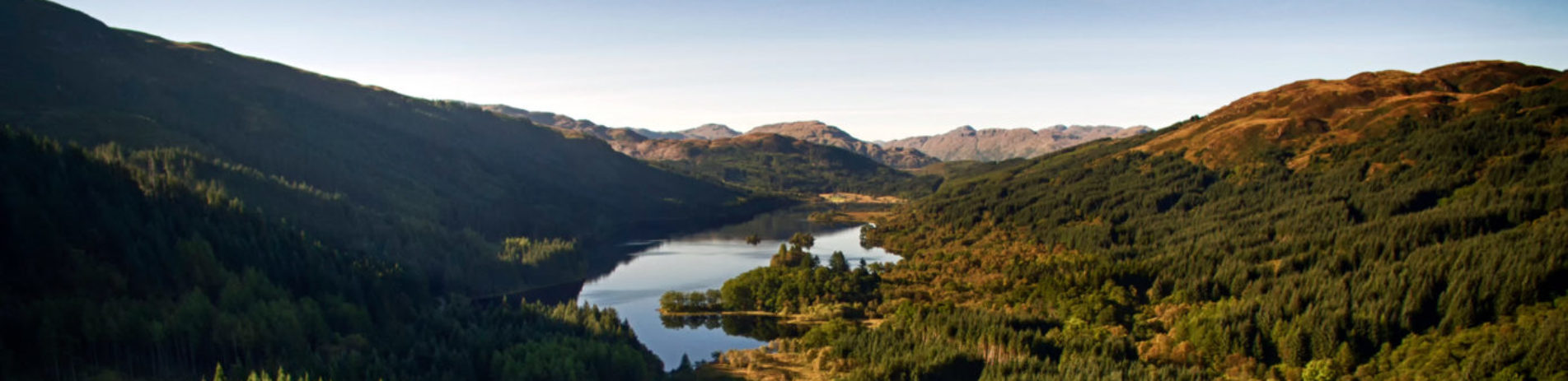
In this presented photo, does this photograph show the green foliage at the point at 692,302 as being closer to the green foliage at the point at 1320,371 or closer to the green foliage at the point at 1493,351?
the green foliage at the point at 1320,371

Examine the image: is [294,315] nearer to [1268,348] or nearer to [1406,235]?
[1268,348]

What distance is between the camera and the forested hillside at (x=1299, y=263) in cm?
7694

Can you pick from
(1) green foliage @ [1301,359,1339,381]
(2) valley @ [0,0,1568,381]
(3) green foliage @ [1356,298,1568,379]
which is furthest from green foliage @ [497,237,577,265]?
(3) green foliage @ [1356,298,1568,379]

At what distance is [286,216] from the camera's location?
490 ft

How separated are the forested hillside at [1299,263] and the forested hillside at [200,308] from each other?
33.8m

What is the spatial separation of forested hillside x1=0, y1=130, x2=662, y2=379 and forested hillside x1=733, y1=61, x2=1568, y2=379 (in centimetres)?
3379

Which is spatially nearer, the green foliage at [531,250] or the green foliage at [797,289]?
the green foliage at [797,289]

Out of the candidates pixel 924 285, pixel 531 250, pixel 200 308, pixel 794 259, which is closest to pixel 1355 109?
pixel 924 285

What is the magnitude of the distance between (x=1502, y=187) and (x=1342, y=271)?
28.7 metres

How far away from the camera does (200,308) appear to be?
84312mm

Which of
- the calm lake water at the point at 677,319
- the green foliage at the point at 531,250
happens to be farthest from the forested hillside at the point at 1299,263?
the green foliage at the point at 531,250

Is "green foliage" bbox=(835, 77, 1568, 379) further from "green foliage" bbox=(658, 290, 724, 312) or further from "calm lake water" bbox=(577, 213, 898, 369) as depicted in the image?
"green foliage" bbox=(658, 290, 724, 312)

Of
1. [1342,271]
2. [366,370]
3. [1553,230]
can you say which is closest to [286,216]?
[366,370]

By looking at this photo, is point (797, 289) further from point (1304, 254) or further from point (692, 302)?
point (1304, 254)
